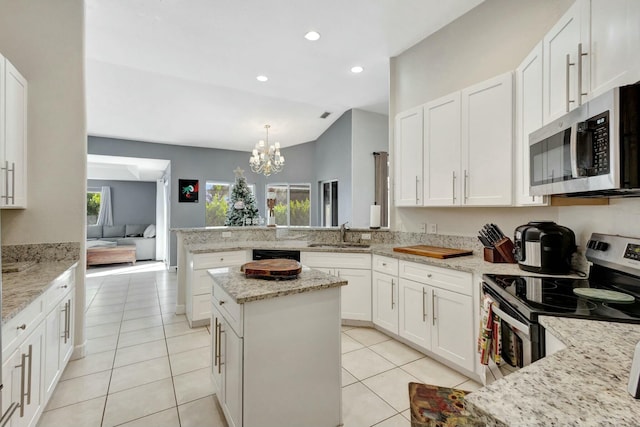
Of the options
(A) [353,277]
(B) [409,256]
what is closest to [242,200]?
(A) [353,277]

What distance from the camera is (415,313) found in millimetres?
2691

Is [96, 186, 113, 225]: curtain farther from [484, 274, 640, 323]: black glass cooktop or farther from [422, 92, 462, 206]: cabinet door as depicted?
[484, 274, 640, 323]: black glass cooktop

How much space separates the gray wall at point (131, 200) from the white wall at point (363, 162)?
735cm

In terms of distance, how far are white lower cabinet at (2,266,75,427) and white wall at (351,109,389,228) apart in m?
4.58

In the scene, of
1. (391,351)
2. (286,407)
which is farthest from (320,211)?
(286,407)

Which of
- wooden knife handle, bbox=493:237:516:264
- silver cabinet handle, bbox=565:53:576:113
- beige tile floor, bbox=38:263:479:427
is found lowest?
beige tile floor, bbox=38:263:479:427

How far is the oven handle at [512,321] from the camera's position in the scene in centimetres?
129

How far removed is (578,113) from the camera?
138 cm

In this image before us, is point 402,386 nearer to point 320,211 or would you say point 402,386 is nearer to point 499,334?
point 499,334

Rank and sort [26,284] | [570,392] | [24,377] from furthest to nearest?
[26,284] → [24,377] → [570,392]

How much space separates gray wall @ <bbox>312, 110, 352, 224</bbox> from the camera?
6.18 metres

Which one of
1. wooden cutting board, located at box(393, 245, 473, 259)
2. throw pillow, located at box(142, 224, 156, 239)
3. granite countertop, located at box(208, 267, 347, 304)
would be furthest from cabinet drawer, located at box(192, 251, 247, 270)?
throw pillow, located at box(142, 224, 156, 239)

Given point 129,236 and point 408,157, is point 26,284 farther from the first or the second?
point 129,236

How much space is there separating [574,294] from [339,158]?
18.1ft
